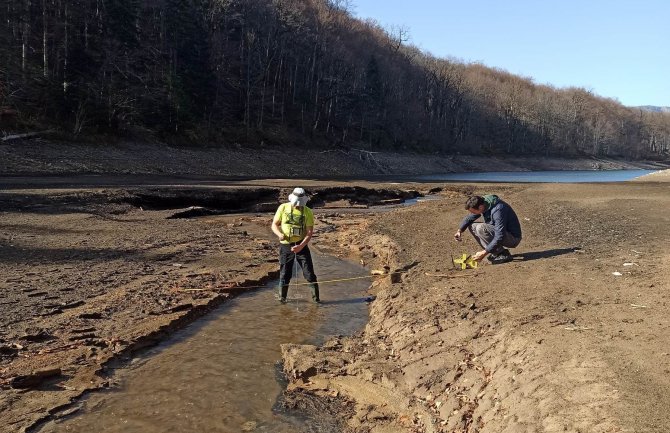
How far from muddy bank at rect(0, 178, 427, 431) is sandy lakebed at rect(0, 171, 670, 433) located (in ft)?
0.10

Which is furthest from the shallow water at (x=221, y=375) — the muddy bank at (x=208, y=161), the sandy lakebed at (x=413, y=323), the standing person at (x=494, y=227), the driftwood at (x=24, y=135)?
the driftwood at (x=24, y=135)

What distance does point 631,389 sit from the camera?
139 inches

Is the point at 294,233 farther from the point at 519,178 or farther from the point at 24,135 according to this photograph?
the point at 519,178

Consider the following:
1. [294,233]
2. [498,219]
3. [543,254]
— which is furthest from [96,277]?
[543,254]

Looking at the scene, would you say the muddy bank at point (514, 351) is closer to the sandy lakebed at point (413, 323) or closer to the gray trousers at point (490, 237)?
the sandy lakebed at point (413, 323)

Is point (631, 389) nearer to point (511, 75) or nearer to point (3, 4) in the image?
point (3, 4)

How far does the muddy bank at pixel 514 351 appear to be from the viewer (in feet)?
11.8

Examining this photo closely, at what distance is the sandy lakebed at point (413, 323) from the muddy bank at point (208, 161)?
53.2 feet

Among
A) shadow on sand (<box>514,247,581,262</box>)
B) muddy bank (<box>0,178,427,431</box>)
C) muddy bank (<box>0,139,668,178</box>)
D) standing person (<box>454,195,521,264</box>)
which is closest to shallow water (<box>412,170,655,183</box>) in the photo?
muddy bank (<box>0,139,668,178</box>)

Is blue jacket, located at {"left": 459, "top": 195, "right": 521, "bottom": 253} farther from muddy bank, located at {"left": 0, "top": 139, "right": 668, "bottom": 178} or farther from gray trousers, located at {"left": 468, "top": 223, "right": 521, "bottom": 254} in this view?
muddy bank, located at {"left": 0, "top": 139, "right": 668, "bottom": 178}

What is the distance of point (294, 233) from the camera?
8305 millimetres

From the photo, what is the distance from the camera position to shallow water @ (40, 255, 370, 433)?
4.46 metres

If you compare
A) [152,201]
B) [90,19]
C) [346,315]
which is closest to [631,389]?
[346,315]

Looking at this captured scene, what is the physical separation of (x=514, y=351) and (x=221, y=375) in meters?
3.27
